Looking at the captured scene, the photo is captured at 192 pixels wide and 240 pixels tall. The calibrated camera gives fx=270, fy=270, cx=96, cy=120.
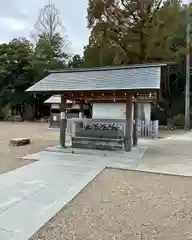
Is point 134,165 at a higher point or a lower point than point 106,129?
lower

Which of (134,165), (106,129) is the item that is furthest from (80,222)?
(106,129)

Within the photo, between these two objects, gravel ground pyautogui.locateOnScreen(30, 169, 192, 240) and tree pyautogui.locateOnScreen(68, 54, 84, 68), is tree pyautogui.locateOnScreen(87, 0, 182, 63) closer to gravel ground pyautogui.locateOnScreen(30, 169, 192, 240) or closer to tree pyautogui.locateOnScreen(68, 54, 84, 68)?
tree pyautogui.locateOnScreen(68, 54, 84, 68)

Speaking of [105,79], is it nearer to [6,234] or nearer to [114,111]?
[6,234]

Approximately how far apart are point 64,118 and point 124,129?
2314mm

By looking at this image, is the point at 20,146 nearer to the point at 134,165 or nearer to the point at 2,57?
the point at 134,165

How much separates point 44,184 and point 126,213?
6.41 feet

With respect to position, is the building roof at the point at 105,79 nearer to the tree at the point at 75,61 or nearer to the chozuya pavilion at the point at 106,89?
the chozuya pavilion at the point at 106,89

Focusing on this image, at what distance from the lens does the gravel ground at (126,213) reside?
3.23 metres

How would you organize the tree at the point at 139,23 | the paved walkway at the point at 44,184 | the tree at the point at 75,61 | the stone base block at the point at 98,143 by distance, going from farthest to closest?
the tree at the point at 75,61 < the tree at the point at 139,23 < the stone base block at the point at 98,143 < the paved walkway at the point at 44,184

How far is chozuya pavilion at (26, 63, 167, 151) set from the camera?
8.75m

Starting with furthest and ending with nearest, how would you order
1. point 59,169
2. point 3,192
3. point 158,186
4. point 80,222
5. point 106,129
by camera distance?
1. point 106,129
2. point 59,169
3. point 158,186
4. point 3,192
5. point 80,222

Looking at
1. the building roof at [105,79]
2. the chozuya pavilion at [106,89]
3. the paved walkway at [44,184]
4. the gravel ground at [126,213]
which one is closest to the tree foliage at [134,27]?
the building roof at [105,79]

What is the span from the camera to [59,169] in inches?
259

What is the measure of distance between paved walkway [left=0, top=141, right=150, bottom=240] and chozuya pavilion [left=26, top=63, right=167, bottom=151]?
889mm
